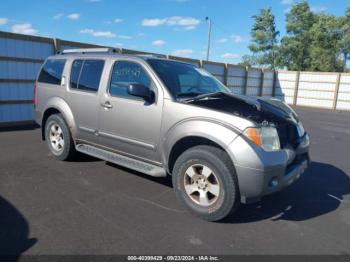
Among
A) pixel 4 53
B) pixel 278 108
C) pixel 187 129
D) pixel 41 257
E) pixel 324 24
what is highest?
pixel 324 24

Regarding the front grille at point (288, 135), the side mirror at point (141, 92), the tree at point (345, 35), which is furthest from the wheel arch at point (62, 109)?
the tree at point (345, 35)

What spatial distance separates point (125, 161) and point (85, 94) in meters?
1.39

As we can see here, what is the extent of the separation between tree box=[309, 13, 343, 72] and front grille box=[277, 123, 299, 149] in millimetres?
37092

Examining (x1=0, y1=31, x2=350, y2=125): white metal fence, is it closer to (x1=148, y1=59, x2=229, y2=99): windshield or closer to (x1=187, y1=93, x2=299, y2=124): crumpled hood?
(x1=148, y1=59, x2=229, y2=99): windshield

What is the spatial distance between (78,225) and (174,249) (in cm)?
113

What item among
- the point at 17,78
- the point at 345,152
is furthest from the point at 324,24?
the point at 17,78

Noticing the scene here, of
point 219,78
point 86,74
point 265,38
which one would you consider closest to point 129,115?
point 86,74

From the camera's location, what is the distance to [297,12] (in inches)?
1485

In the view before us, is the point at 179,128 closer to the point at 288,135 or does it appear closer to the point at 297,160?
the point at 288,135

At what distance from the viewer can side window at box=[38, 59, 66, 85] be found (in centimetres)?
550

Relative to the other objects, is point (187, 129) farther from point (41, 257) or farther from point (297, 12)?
point (297, 12)

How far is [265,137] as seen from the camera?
3330 millimetres

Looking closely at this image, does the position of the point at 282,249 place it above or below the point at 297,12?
below

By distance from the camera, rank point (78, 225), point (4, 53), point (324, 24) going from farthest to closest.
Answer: point (324, 24), point (4, 53), point (78, 225)
